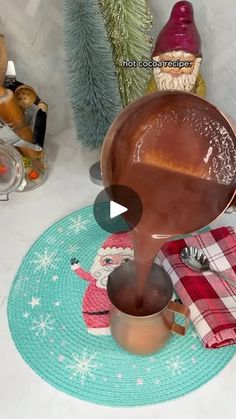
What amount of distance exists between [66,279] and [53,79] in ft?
1.52

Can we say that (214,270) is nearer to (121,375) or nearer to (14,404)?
(121,375)

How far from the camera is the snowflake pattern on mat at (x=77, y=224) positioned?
2.82ft

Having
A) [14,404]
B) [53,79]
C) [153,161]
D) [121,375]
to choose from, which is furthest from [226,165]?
[53,79]

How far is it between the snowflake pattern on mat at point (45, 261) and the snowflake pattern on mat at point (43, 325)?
9 cm

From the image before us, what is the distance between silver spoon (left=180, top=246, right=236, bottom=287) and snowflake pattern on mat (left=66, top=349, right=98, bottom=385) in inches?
8.1

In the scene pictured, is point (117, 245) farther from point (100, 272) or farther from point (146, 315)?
point (146, 315)

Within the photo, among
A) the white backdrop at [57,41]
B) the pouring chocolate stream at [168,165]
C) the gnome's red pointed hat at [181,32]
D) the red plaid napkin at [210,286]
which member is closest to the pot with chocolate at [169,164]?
the pouring chocolate stream at [168,165]

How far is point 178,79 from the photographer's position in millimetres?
833

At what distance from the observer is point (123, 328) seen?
642 mm

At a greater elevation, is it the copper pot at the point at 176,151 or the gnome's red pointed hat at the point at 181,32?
the gnome's red pointed hat at the point at 181,32

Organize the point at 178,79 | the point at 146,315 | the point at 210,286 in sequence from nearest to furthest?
the point at 146,315
the point at 210,286
the point at 178,79

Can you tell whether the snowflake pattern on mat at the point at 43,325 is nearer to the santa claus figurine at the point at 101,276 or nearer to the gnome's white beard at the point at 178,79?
the santa claus figurine at the point at 101,276

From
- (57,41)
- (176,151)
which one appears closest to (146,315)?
(176,151)

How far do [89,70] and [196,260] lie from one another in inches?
14.6
